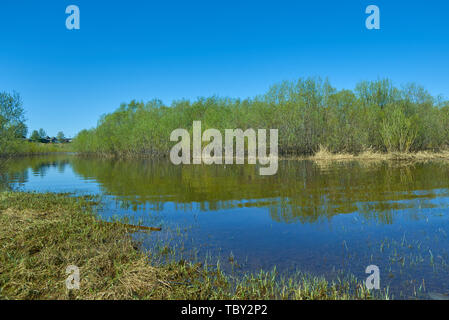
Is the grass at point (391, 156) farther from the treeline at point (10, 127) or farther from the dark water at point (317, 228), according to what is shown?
the treeline at point (10, 127)

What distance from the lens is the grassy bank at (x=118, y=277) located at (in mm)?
4391

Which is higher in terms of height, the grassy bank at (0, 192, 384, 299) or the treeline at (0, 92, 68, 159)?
the treeline at (0, 92, 68, 159)

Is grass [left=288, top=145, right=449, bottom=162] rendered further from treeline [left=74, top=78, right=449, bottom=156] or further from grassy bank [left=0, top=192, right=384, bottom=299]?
grassy bank [left=0, top=192, right=384, bottom=299]

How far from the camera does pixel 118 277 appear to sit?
476 centimetres

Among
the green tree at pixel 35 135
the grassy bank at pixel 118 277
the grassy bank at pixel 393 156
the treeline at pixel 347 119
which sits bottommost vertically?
the grassy bank at pixel 118 277

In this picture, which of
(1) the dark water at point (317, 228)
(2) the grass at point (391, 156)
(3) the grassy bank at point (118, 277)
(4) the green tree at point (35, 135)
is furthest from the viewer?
(4) the green tree at point (35, 135)

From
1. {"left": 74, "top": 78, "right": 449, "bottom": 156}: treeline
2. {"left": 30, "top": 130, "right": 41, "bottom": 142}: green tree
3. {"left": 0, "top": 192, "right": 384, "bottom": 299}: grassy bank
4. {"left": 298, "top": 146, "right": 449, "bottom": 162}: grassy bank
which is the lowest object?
{"left": 0, "top": 192, "right": 384, "bottom": 299}: grassy bank

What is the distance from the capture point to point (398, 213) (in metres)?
9.64

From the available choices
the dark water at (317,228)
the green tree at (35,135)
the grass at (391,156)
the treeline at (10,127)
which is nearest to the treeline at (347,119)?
the grass at (391,156)

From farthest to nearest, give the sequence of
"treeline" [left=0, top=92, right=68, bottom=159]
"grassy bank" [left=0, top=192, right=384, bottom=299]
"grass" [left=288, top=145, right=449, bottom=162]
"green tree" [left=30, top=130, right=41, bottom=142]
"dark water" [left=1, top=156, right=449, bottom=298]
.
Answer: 1. "green tree" [left=30, top=130, right=41, bottom=142]
2. "grass" [left=288, top=145, right=449, bottom=162]
3. "treeline" [left=0, top=92, right=68, bottom=159]
4. "dark water" [left=1, top=156, right=449, bottom=298]
5. "grassy bank" [left=0, top=192, right=384, bottom=299]

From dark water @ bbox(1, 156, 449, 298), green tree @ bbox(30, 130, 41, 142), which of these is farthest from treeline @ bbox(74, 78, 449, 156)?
Result: green tree @ bbox(30, 130, 41, 142)

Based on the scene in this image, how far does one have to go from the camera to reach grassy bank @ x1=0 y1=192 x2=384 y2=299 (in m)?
4.39
